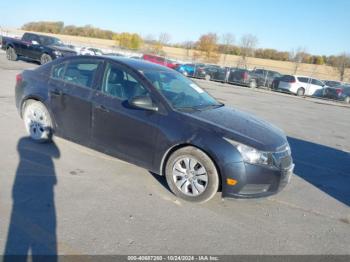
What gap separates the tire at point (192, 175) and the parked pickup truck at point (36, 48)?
15.3 meters

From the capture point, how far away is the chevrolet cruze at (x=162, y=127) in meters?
3.78

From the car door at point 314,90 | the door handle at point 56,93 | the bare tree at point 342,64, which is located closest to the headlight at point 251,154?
the door handle at point 56,93

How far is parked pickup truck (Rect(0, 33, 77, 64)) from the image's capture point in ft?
59.0

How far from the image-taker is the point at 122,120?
4.32 meters

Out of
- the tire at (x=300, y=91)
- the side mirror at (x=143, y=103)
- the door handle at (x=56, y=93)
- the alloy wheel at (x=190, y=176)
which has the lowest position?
the alloy wheel at (x=190, y=176)

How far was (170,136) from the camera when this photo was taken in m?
3.98

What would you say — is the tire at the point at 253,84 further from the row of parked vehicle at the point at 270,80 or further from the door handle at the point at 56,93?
the door handle at the point at 56,93

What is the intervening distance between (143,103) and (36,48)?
16811 mm

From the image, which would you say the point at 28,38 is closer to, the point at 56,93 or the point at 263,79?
the point at 56,93

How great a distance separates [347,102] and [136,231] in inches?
982

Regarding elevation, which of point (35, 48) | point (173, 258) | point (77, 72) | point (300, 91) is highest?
point (35, 48)

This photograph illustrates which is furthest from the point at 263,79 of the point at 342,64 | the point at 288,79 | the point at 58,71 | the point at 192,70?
the point at 342,64

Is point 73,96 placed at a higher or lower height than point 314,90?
lower

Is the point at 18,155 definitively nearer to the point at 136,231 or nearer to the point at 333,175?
the point at 136,231
